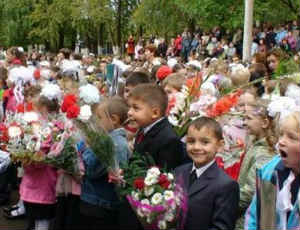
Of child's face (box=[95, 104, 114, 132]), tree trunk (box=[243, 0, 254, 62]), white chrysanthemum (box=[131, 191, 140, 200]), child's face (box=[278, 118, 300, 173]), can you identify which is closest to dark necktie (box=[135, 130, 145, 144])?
child's face (box=[95, 104, 114, 132])

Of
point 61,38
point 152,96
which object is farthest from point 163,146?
point 61,38

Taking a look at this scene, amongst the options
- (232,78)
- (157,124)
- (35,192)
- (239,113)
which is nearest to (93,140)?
(157,124)

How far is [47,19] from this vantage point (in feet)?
114

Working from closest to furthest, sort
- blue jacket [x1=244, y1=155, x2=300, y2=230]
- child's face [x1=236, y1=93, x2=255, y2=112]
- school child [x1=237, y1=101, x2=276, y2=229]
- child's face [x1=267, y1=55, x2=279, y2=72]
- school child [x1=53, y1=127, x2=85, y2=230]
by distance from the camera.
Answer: blue jacket [x1=244, y1=155, x2=300, y2=230], school child [x1=237, y1=101, x2=276, y2=229], child's face [x1=236, y1=93, x2=255, y2=112], school child [x1=53, y1=127, x2=85, y2=230], child's face [x1=267, y1=55, x2=279, y2=72]

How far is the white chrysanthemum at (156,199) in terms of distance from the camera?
2.77 metres

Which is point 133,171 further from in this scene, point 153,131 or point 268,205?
point 268,205

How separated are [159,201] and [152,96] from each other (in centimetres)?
138

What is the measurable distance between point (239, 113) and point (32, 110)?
90.6 inches

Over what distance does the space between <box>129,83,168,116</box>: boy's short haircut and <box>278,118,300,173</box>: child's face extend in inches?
51.7

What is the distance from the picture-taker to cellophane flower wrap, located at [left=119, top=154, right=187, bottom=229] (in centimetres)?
278

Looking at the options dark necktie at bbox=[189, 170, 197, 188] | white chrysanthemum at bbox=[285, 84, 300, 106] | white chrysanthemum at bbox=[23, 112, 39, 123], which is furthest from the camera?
white chrysanthemum at bbox=[23, 112, 39, 123]

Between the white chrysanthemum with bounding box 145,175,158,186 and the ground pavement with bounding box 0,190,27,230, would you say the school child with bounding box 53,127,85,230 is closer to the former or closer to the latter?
the ground pavement with bounding box 0,190,27,230

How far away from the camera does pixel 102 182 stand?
4.29 m

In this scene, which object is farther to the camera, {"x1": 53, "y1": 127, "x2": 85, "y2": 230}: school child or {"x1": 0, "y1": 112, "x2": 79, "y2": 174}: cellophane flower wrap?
{"x1": 53, "y1": 127, "x2": 85, "y2": 230}: school child
